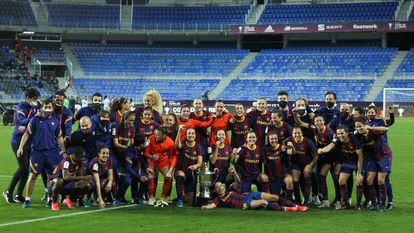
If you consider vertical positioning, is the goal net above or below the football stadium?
above

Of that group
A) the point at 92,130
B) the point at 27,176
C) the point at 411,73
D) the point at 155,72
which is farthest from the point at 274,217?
the point at 155,72

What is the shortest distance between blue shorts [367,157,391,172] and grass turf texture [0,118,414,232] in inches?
29.1

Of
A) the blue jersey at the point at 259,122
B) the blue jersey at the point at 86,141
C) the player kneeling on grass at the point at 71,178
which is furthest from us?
the blue jersey at the point at 259,122

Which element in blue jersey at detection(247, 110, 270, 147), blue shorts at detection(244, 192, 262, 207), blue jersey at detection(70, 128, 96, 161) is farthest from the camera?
blue jersey at detection(247, 110, 270, 147)

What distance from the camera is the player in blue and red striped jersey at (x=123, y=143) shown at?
505 inches

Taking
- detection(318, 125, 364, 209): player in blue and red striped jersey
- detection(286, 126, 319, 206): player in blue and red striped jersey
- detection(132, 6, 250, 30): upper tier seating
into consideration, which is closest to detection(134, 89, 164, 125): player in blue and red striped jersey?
detection(286, 126, 319, 206): player in blue and red striped jersey

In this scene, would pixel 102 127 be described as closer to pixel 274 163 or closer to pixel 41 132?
pixel 41 132

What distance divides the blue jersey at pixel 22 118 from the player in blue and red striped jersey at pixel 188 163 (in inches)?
109

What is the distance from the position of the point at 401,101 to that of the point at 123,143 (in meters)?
36.0

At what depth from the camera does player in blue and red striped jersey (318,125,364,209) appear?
12.1m

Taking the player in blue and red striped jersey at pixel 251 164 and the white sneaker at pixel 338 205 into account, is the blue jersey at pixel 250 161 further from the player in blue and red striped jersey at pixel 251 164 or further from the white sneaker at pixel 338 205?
the white sneaker at pixel 338 205

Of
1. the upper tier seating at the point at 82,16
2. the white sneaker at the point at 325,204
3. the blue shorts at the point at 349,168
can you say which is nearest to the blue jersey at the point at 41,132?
the white sneaker at the point at 325,204

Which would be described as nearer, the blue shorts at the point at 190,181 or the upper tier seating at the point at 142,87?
the blue shorts at the point at 190,181

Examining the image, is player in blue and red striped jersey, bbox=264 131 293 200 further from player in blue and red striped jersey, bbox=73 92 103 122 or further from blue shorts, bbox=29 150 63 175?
blue shorts, bbox=29 150 63 175
